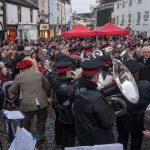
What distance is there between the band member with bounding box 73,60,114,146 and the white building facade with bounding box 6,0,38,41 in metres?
20.8

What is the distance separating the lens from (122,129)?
527cm

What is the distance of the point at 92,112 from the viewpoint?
4105 millimetres

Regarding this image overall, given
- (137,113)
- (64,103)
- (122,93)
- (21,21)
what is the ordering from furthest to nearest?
(21,21) < (64,103) < (137,113) < (122,93)

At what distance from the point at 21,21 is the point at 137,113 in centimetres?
2480

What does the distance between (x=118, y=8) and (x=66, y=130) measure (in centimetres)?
4209

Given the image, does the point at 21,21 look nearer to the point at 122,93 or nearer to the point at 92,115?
the point at 122,93

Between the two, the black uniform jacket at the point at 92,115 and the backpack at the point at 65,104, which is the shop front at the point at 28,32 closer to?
the backpack at the point at 65,104

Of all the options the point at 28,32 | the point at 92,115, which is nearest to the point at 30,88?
the point at 92,115

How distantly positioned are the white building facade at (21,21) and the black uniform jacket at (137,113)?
795 inches

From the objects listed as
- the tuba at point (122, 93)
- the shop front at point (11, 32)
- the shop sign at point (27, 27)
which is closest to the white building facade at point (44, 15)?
the shop sign at point (27, 27)

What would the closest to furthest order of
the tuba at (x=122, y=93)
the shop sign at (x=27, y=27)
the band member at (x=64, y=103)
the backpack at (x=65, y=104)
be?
the tuba at (x=122, y=93) < the backpack at (x=65, y=104) < the band member at (x=64, y=103) < the shop sign at (x=27, y=27)

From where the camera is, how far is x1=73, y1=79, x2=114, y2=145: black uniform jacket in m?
4.07

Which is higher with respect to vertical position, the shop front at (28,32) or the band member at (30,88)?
the band member at (30,88)

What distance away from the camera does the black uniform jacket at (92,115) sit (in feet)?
13.4
